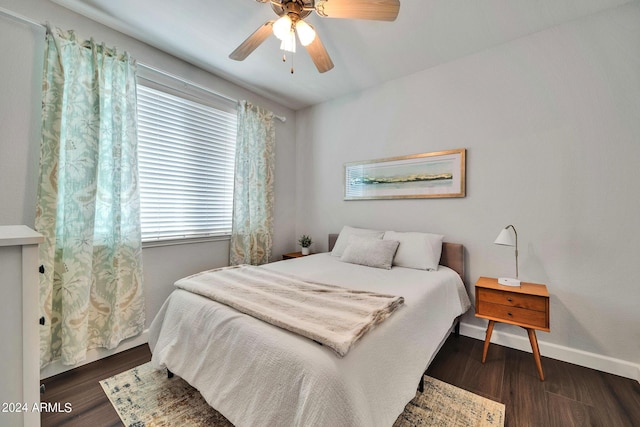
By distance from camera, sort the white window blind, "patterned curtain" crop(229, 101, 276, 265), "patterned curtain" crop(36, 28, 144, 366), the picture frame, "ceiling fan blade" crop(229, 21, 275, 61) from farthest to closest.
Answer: "patterned curtain" crop(229, 101, 276, 265)
the picture frame
the white window blind
"patterned curtain" crop(36, 28, 144, 366)
"ceiling fan blade" crop(229, 21, 275, 61)

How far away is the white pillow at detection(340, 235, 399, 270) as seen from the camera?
2.52 m

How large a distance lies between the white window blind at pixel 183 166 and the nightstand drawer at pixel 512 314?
8.88 feet

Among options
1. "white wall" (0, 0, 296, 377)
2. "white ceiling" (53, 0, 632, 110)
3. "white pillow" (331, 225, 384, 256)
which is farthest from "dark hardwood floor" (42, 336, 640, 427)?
"white ceiling" (53, 0, 632, 110)

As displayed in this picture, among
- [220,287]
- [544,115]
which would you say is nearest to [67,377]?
[220,287]

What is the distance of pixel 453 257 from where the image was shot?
258cm

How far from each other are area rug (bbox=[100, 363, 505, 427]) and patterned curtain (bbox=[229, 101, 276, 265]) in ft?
4.88

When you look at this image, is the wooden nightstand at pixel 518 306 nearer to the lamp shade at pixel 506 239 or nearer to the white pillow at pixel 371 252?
the lamp shade at pixel 506 239

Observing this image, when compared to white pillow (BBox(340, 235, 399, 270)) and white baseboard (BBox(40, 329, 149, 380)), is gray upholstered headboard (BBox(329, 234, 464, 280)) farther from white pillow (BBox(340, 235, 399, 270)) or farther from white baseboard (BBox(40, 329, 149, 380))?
white baseboard (BBox(40, 329, 149, 380))

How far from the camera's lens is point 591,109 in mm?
2043

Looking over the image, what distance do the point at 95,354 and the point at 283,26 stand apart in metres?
2.84

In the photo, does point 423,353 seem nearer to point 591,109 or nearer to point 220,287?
point 220,287

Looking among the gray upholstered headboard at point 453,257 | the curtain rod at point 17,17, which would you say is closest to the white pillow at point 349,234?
the gray upholstered headboard at point 453,257

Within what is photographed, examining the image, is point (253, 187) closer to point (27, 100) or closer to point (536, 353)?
point (27, 100)

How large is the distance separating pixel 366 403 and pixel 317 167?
3096 millimetres
